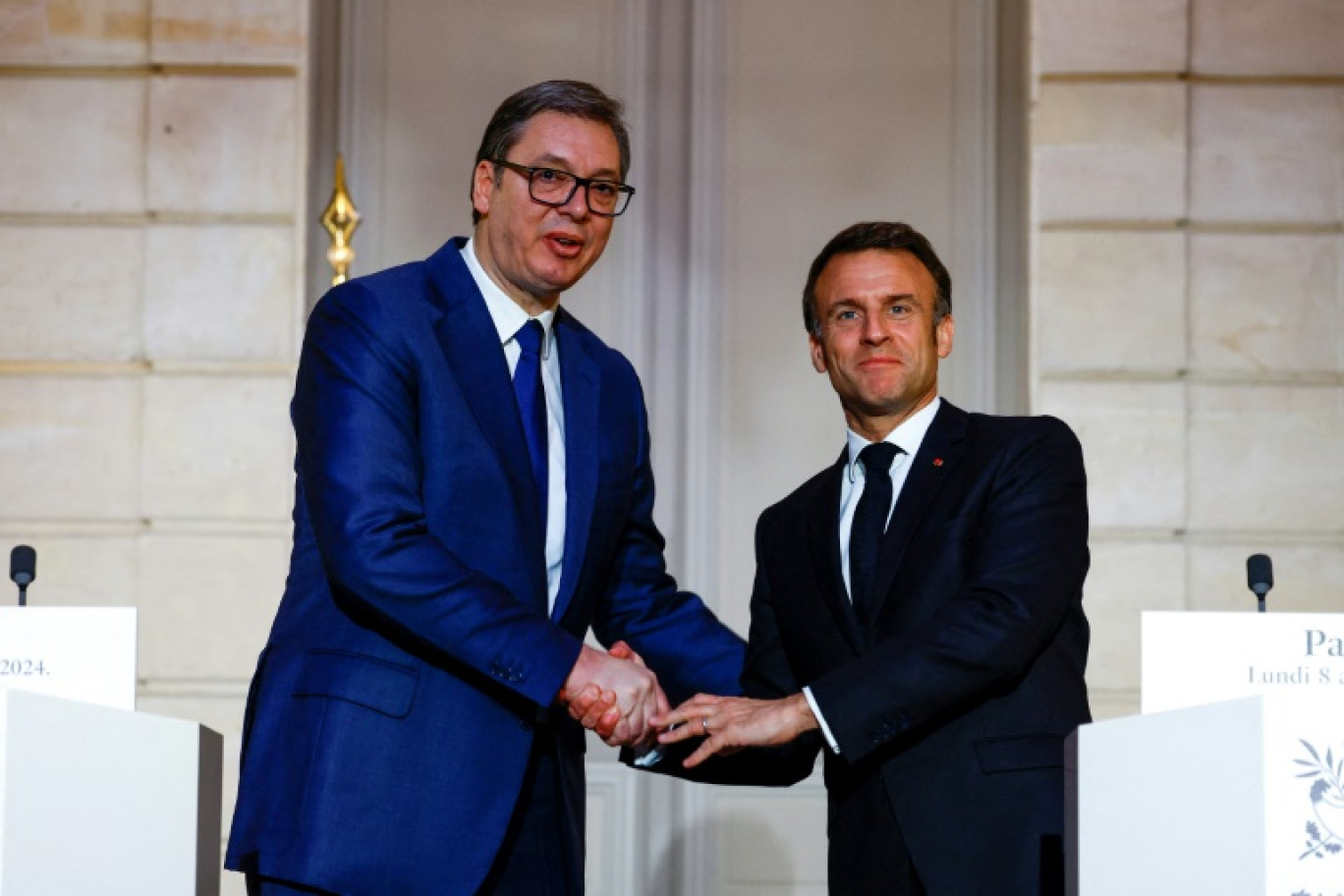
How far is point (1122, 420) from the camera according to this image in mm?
5641

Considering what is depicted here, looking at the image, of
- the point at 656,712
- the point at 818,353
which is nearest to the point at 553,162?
the point at 818,353

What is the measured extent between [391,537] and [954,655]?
2.92 ft

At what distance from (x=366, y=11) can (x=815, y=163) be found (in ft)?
4.63

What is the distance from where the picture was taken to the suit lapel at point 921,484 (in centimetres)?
337

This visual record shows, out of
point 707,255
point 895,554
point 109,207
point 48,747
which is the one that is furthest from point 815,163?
point 48,747

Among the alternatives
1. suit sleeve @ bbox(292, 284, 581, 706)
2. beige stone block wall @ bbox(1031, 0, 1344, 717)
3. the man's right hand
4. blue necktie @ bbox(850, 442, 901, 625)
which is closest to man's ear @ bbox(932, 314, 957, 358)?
blue necktie @ bbox(850, 442, 901, 625)

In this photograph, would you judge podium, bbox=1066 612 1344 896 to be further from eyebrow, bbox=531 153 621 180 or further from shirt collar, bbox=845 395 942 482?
eyebrow, bbox=531 153 621 180

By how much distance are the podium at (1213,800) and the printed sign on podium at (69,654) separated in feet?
4.76

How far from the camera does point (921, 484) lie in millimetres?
3426

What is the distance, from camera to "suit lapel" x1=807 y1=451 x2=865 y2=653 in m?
3.38

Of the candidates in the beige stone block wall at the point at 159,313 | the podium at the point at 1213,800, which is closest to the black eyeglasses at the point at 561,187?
the podium at the point at 1213,800

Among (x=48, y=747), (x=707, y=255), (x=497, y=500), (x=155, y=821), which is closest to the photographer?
(x=48, y=747)

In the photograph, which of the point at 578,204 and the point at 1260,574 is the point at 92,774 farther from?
the point at 1260,574

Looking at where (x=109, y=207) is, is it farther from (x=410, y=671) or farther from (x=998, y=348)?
(x=410, y=671)
